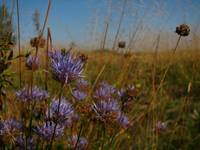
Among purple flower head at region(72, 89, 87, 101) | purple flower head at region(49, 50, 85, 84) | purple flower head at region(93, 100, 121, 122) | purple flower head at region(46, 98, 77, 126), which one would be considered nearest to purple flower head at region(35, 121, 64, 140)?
purple flower head at region(46, 98, 77, 126)

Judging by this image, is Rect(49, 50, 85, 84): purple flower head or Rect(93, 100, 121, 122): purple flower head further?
Rect(93, 100, 121, 122): purple flower head

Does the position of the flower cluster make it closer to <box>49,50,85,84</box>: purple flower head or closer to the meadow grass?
the meadow grass

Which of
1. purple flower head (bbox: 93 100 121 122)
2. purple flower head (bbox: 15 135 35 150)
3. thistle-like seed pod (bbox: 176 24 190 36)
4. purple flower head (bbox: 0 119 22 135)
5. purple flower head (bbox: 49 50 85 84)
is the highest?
thistle-like seed pod (bbox: 176 24 190 36)

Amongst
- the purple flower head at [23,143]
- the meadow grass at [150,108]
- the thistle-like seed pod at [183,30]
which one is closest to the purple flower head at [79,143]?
the meadow grass at [150,108]

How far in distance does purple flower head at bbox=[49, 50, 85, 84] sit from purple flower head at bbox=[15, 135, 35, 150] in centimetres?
35

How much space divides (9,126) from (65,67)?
15.0 inches

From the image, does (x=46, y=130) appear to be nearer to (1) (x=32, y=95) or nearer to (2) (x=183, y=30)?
(1) (x=32, y=95)

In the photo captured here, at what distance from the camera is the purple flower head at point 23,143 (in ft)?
4.22

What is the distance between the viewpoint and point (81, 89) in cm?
188

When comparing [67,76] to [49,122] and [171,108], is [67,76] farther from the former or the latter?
[171,108]

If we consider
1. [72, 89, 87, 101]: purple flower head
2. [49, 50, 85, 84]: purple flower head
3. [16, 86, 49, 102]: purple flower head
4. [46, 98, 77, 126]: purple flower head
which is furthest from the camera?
[72, 89, 87, 101]: purple flower head

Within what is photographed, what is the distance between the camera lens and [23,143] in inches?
50.6

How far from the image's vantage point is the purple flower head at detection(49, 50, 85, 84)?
1.02 meters

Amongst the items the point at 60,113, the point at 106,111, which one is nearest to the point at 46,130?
the point at 60,113
